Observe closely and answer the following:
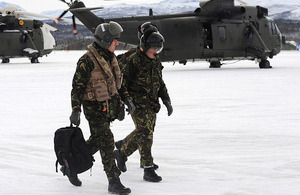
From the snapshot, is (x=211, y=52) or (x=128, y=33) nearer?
(x=128, y=33)

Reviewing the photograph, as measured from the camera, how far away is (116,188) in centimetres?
470

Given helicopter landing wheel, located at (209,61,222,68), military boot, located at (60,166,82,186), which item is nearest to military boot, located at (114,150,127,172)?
military boot, located at (60,166,82,186)

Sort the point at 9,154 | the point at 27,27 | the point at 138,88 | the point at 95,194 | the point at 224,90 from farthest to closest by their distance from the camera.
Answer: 1. the point at 27,27
2. the point at 224,90
3. the point at 9,154
4. the point at 138,88
5. the point at 95,194

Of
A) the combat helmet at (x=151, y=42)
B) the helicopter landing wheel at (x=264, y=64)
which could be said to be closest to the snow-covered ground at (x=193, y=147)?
the combat helmet at (x=151, y=42)

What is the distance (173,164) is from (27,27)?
3091 cm

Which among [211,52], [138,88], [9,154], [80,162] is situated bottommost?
[211,52]

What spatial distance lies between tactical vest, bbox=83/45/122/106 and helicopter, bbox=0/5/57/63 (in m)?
31.0

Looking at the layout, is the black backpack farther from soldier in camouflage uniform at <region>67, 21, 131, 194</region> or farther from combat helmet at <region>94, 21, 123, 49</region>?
combat helmet at <region>94, 21, 123, 49</region>

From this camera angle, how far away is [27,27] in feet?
114

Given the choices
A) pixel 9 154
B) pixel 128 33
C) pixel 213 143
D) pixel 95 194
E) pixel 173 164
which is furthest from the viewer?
pixel 128 33

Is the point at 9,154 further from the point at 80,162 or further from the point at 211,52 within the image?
the point at 211,52

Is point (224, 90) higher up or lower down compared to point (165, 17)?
lower down

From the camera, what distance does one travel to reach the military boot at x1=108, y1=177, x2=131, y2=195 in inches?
185

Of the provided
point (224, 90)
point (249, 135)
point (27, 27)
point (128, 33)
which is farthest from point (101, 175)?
point (27, 27)
